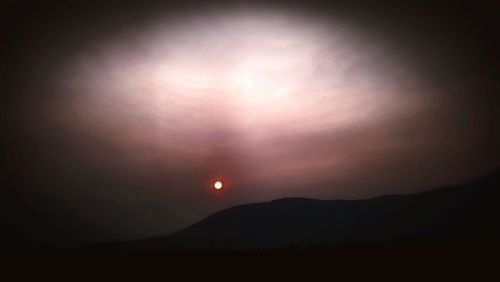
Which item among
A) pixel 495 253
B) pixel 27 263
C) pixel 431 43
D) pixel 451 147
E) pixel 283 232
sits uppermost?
pixel 431 43

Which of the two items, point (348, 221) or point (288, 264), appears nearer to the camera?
point (288, 264)

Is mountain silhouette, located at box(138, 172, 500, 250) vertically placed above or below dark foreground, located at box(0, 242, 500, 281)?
above

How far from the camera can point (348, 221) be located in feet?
28.5

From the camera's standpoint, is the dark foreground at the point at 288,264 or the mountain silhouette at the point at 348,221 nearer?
the dark foreground at the point at 288,264

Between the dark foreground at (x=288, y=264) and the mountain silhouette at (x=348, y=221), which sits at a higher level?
the mountain silhouette at (x=348, y=221)

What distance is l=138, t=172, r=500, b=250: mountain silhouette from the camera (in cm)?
819

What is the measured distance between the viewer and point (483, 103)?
27.6 ft

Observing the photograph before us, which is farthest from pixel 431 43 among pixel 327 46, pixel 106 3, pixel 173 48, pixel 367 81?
pixel 106 3

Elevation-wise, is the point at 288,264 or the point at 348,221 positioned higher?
the point at 348,221

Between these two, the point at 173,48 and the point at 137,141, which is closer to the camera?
the point at 173,48

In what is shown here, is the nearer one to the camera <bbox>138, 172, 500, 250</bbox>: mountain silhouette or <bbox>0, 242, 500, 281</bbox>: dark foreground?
<bbox>0, 242, 500, 281</bbox>: dark foreground

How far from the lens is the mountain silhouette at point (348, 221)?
26.9 ft

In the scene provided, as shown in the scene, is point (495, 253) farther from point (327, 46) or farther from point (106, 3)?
point (106, 3)

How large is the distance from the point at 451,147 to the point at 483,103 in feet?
2.83
